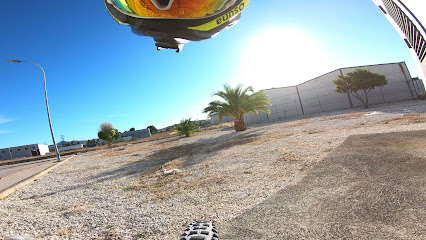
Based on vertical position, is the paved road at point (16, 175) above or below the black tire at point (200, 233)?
above

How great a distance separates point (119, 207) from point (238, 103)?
38.5ft

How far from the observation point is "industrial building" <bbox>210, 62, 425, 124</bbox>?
2041cm

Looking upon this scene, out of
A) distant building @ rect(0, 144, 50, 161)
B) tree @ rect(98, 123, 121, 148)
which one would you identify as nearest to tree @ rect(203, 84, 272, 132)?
tree @ rect(98, 123, 121, 148)

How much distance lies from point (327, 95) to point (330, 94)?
1.13 ft

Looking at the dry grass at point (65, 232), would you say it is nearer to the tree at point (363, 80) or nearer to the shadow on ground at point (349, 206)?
the shadow on ground at point (349, 206)

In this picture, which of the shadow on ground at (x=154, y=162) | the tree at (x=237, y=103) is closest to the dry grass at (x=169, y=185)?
the shadow on ground at (x=154, y=162)

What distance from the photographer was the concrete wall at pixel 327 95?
2042cm

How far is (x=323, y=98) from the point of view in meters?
23.8

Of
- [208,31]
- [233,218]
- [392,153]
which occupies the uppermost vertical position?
[208,31]

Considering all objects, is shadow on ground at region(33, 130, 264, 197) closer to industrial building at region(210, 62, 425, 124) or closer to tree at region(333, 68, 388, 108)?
tree at region(333, 68, 388, 108)

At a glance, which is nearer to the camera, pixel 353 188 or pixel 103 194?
pixel 353 188

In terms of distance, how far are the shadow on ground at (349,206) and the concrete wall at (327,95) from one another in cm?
2273

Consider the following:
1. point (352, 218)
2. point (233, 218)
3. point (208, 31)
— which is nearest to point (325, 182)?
point (352, 218)

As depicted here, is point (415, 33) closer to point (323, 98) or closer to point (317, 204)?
point (317, 204)
